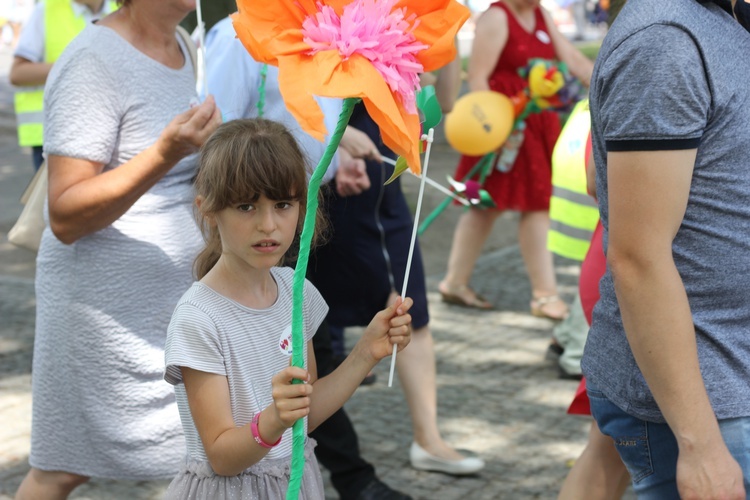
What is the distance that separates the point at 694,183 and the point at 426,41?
20.8 inches

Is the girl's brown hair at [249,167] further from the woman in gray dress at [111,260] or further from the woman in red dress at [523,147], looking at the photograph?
the woman in red dress at [523,147]

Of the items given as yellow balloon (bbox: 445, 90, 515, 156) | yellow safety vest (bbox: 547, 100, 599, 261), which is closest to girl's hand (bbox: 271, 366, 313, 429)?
yellow safety vest (bbox: 547, 100, 599, 261)

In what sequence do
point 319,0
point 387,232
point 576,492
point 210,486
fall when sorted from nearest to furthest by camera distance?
point 319,0
point 210,486
point 576,492
point 387,232

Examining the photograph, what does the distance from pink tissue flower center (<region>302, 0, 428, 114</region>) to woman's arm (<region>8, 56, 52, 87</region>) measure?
3739 millimetres

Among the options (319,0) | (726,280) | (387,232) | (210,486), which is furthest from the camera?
(387,232)

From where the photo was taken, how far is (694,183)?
1.93 meters

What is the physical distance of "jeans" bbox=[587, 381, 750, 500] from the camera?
6.57 ft

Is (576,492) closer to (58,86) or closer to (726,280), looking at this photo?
(726,280)

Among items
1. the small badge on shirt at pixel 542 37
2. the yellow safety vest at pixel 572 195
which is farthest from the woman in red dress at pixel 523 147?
the yellow safety vest at pixel 572 195

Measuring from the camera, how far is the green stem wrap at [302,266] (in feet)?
5.97

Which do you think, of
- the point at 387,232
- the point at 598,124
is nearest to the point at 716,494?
the point at 598,124

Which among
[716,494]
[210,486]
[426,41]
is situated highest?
[426,41]

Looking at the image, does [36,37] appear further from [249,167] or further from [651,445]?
[651,445]

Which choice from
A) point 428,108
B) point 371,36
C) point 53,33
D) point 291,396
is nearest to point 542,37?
point 53,33
